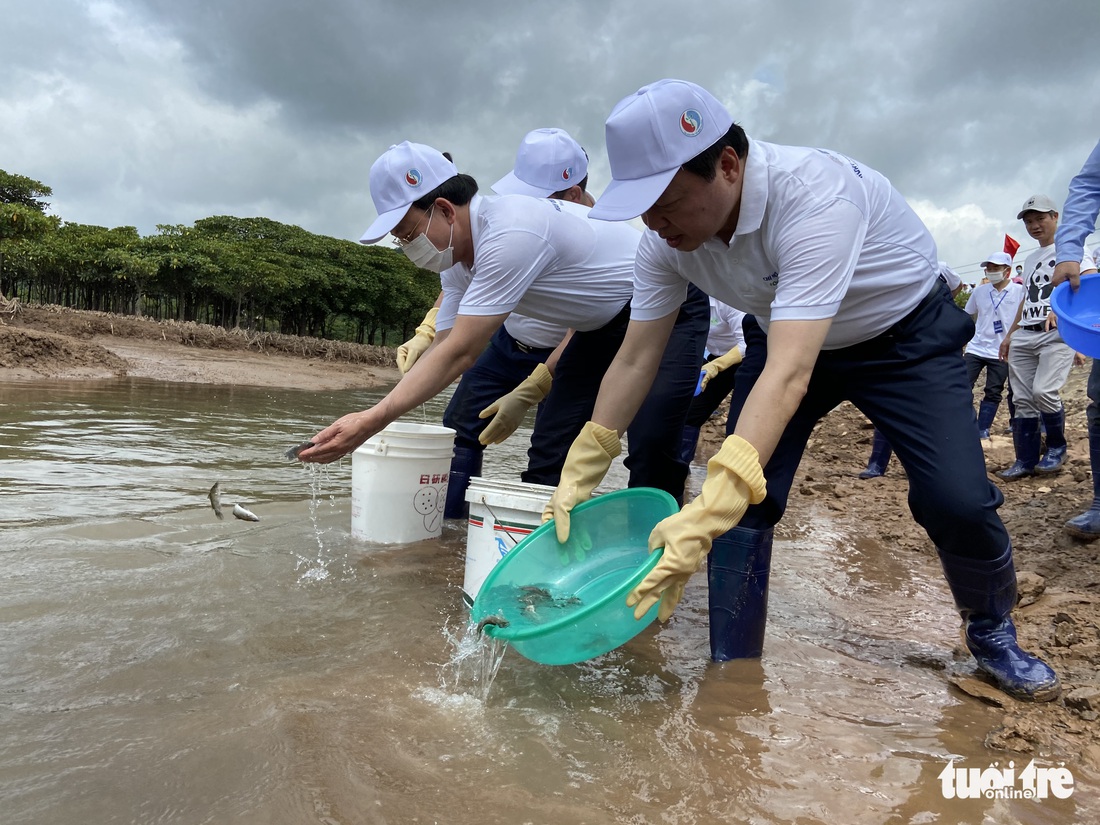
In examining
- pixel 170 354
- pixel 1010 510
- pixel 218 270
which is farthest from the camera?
pixel 218 270

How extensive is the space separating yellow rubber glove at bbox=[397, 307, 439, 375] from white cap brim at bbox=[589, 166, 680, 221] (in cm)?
231

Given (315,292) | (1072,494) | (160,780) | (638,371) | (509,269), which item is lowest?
(160,780)

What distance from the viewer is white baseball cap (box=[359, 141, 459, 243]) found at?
282 centimetres

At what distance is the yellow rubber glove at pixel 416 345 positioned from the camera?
4191 millimetres

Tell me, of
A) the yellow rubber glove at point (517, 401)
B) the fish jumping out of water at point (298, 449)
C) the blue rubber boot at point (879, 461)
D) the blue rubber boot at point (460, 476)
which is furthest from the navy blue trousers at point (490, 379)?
the blue rubber boot at point (879, 461)

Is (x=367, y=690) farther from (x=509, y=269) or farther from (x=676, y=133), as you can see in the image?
(x=676, y=133)

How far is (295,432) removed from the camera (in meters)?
7.97

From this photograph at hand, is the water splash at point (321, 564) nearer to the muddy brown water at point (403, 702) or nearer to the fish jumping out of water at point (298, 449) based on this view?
the muddy brown water at point (403, 702)

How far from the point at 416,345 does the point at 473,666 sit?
7.89ft

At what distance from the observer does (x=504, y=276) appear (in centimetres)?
267

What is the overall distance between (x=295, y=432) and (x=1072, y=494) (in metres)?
6.69

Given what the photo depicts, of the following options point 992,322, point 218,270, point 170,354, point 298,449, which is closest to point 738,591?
point 298,449

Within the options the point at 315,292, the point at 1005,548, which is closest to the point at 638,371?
the point at 1005,548

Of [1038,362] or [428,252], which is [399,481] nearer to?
[428,252]
